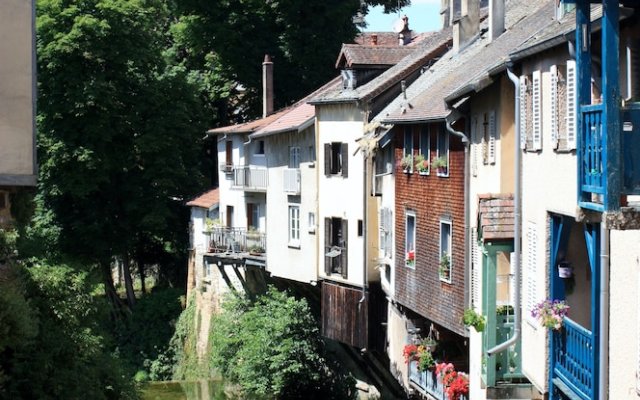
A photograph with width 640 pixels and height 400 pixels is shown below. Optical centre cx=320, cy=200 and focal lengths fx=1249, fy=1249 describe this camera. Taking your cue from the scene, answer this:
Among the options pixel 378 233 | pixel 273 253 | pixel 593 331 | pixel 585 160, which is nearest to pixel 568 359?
pixel 593 331

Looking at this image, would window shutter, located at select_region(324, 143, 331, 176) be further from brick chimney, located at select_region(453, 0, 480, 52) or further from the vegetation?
brick chimney, located at select_region(453, 0, 480, 52)

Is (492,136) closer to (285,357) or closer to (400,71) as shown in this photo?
(400,71)

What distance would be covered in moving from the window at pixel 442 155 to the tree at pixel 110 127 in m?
23.9

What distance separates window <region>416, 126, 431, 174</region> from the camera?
27.8 m

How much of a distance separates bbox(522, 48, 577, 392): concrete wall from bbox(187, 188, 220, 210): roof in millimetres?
32928

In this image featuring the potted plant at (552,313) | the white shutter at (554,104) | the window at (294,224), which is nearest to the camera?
the potted plant at (552,313)

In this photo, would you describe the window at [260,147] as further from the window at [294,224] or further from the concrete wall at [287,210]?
the window at [294,224]

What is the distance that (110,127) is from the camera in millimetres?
48969

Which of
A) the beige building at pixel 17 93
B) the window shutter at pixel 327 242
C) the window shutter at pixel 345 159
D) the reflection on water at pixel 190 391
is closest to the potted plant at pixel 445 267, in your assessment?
the window shutter at pixel 345 159

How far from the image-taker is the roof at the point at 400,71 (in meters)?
34.3

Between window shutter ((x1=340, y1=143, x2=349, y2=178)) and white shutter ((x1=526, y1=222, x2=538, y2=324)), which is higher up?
window shutter ((x1=340, y1=143, x2=349, y2=178))

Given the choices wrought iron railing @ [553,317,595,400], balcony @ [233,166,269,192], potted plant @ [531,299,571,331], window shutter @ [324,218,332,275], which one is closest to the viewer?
wrought iron railing @ [553,317,595,400]

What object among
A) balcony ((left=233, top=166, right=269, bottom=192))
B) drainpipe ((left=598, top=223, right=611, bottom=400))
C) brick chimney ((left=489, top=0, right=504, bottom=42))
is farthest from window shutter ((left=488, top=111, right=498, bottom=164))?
balcony ((left=233, top=166, right=269, bottom=192))

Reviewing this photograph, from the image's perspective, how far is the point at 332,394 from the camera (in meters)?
38.8
